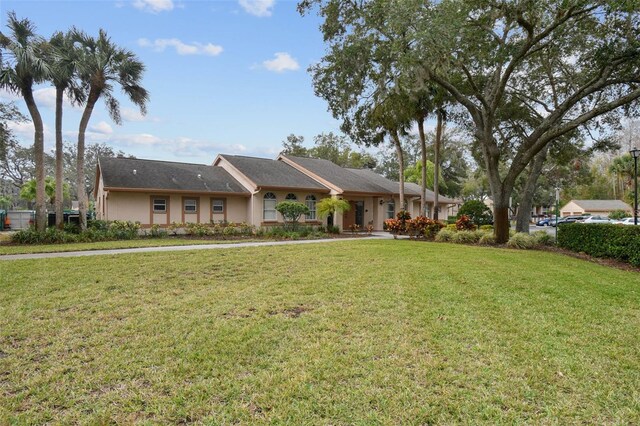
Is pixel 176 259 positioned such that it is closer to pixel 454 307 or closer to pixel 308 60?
pixel 454 307

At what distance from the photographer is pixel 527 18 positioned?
12.5 m

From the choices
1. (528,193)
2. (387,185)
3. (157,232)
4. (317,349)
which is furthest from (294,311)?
(387,185)

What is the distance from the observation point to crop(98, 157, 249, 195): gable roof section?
1798cm

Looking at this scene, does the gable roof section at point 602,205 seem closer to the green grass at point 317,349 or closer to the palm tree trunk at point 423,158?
the palm tree trunk at point 423,158

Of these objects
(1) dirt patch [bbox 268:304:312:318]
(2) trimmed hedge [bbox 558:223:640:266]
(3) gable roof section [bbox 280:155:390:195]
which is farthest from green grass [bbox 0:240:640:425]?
(3) gable roof section [bbox 280:155:390:195]

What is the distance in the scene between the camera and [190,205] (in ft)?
64.4

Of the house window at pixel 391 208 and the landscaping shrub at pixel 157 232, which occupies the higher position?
the house window at pixel 391 208

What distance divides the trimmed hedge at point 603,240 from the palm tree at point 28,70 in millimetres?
21069

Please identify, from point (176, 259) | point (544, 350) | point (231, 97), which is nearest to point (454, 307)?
point (544, 350)

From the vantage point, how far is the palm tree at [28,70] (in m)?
14.2

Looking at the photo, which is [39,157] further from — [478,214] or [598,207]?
[598,207]

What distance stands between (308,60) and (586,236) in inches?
483

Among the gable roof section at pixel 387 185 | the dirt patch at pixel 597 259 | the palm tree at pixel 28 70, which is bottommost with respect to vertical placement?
the dirt patch at pixel 597 259

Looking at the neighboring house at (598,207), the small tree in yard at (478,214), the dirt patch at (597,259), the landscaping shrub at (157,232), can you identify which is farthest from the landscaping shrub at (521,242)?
the neighboring house at (598,207)
